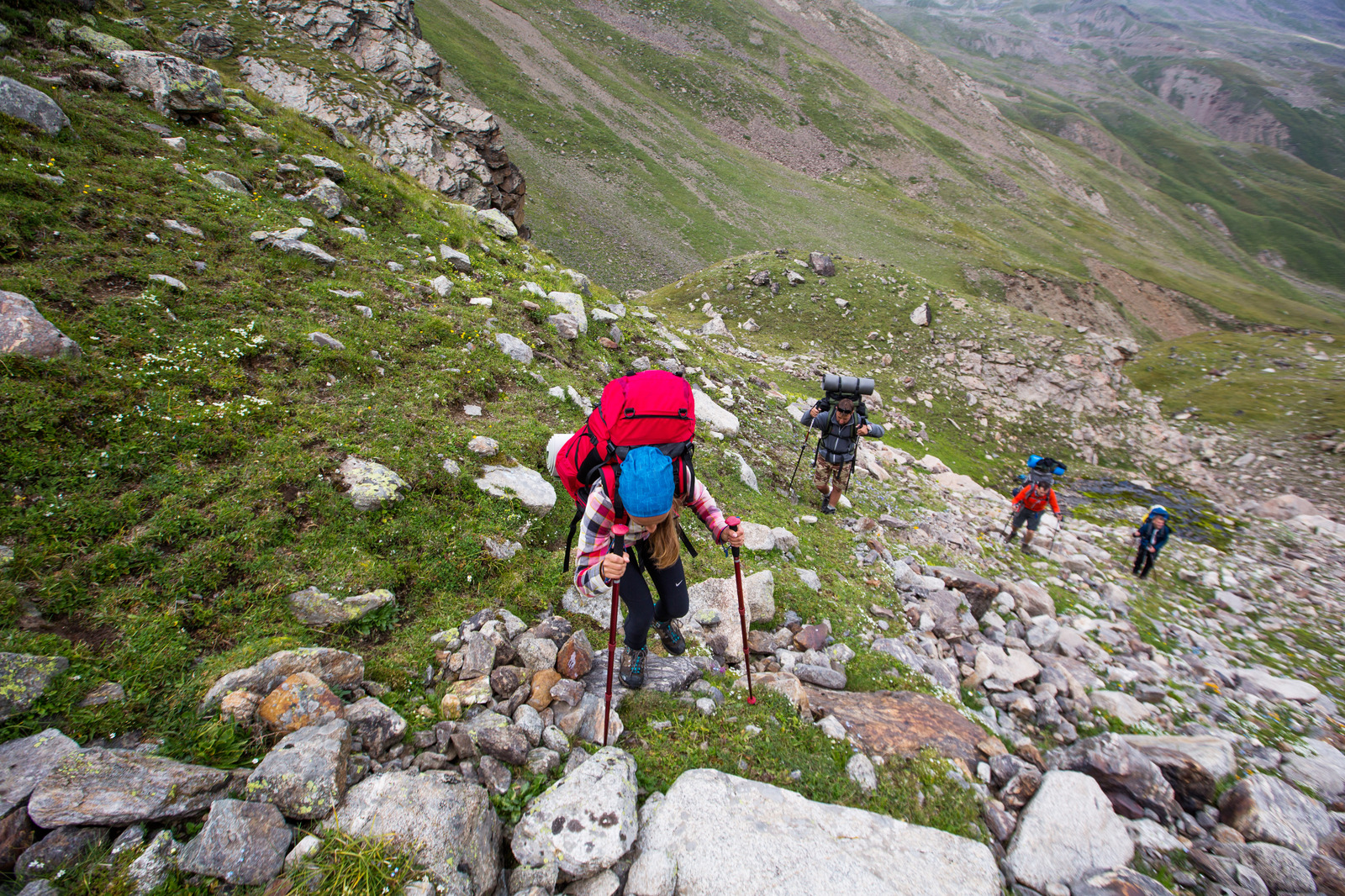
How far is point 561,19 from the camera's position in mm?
84375

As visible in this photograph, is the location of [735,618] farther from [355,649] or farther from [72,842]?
[72,842]

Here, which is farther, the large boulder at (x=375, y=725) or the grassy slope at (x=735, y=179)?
the grassy slope at (x=735, y=179)

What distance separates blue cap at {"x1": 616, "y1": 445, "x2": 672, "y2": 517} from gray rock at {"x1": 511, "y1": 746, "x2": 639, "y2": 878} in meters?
2.14

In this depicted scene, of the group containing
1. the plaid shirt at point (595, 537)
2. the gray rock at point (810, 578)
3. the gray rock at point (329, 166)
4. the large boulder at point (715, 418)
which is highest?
the gray rock at point (329, 166)

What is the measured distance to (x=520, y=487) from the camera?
7.50m

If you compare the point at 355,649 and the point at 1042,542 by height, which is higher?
the point at 355,649

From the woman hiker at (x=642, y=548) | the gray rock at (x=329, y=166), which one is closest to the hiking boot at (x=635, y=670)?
the woman hiker at (x=642, y=548)

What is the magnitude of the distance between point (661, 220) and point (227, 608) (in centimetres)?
5793

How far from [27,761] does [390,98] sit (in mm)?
30230

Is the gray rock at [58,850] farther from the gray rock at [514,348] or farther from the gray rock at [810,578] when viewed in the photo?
the gray rock at [514,348]

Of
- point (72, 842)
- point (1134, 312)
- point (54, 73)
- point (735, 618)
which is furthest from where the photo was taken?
point (1134, 312)

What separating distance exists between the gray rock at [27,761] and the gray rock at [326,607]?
1.76 metres

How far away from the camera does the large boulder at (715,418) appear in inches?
504

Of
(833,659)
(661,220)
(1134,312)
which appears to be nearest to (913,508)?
(833,659)
